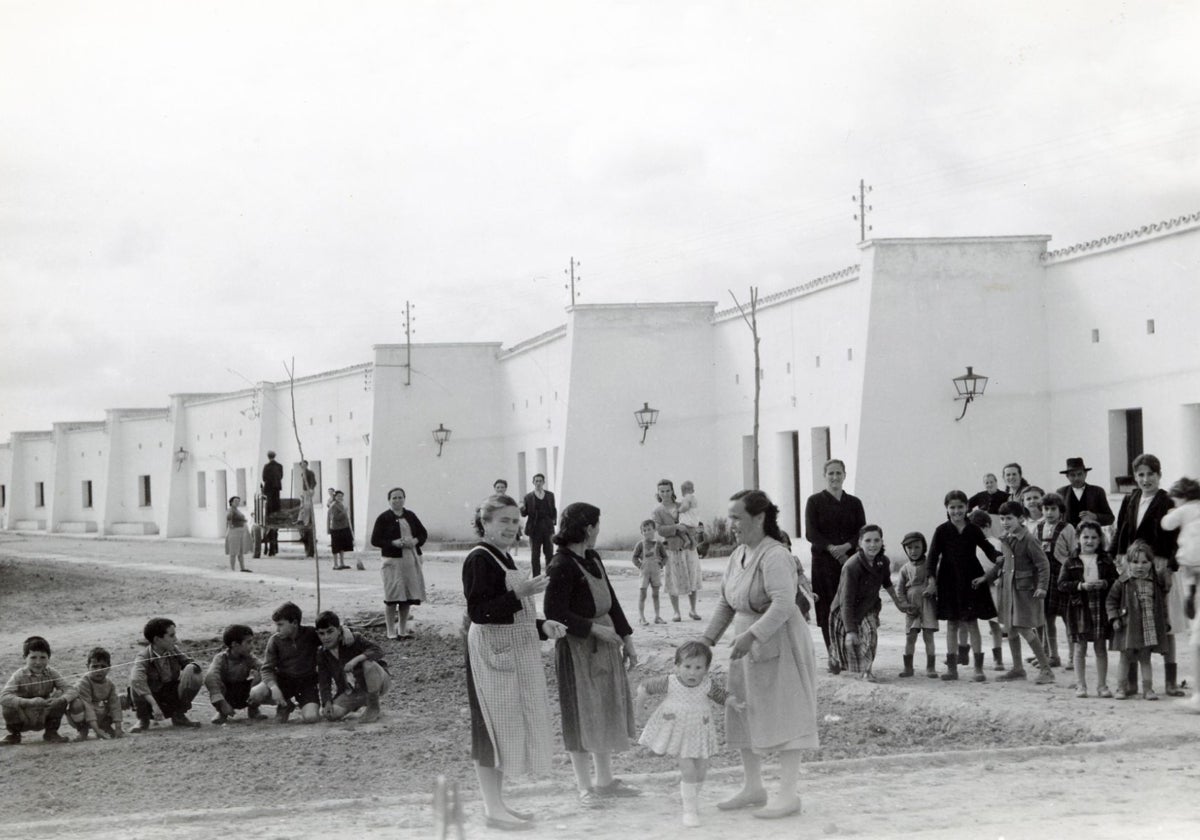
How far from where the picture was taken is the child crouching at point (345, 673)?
9938mm

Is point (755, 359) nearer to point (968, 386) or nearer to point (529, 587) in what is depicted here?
point (968, 386)

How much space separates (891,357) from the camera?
1962cm

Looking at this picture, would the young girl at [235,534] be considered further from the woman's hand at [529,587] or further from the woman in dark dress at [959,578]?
the woman's hand at [529,587]

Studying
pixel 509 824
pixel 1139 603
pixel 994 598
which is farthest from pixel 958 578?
pixel 509 824

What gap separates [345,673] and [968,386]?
11.9m

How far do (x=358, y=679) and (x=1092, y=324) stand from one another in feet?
39.1

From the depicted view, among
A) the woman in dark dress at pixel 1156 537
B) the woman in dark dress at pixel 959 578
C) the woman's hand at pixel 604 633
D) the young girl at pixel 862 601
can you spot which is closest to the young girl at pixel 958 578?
the woman in dark dress at pixel 959 578

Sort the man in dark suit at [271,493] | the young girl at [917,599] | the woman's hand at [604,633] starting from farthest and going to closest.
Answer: the man in dark suit at [271,493] → the young girl at [917,599] → the woman's hand at [604,633]

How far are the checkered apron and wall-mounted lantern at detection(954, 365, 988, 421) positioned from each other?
1408 cm

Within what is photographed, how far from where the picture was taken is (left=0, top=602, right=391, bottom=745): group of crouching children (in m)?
9.54

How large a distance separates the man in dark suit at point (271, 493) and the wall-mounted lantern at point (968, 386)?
15693 mm

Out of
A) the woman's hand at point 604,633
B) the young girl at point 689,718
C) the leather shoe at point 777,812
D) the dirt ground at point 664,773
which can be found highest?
the woman's hand at point 604,633

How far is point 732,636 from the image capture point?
27.7ft

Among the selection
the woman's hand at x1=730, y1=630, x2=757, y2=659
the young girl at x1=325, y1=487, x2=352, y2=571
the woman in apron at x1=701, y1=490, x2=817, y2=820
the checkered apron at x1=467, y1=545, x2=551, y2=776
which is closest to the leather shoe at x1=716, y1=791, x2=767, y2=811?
the woman in apron at x1=701, y1=490, x2=817, y2=820
